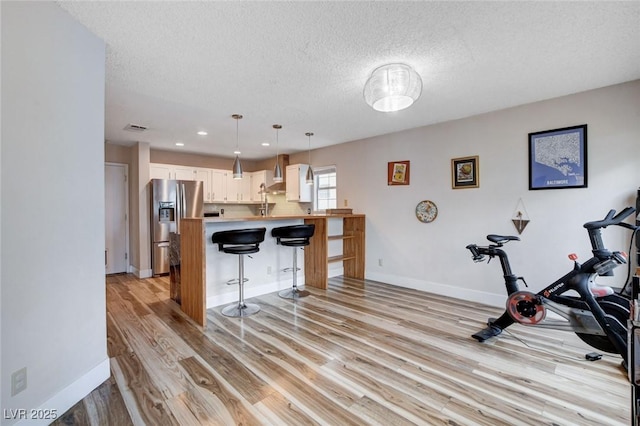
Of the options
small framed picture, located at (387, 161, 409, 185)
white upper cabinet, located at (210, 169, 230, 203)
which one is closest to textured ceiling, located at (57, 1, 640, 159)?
small framed picture, located at (387, 161, 409, 185)

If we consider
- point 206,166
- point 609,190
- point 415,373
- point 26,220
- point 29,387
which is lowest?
point 415,373

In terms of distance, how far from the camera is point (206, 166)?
6.33 m

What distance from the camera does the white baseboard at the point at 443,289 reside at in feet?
11.5

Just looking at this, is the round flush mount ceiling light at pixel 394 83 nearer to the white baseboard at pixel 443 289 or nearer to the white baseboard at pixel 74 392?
the white baseboard at pixel 443 289

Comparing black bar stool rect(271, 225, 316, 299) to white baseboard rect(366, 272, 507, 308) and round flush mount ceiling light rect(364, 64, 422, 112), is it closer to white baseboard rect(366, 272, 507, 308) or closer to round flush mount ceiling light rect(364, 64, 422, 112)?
white baseboard rect(366, 272, 507, 308)

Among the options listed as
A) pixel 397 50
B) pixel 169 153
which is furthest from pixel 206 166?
pixel 397 50

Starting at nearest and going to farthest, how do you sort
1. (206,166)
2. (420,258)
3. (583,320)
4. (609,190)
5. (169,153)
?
(583,320)
(609,190)
(420,258)
(169,153)
(206,166)

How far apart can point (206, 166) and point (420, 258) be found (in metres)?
4.81

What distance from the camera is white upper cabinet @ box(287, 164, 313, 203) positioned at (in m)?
5.81

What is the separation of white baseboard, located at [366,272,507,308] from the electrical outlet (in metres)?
4.03

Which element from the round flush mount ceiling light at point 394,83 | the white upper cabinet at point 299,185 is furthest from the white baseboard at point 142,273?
the round flush mount ceiling light at point 394,83

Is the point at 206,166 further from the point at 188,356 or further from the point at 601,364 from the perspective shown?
the point at 601,364

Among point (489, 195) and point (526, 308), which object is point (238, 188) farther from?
point (526, 308)

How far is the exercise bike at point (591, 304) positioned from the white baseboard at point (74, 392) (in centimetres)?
295
